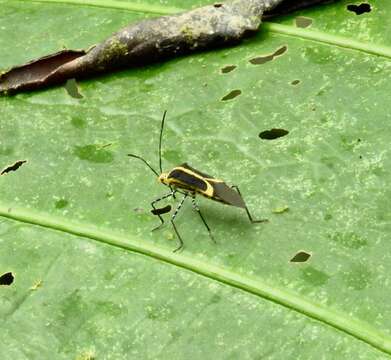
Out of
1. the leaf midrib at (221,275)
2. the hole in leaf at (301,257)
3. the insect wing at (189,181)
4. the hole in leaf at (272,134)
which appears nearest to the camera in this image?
the leaf midrib at (221,275)

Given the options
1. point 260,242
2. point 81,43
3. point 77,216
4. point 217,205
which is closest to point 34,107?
point 81,43

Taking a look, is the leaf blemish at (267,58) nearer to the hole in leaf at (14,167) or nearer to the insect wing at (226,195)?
the insect wing at (226,195)

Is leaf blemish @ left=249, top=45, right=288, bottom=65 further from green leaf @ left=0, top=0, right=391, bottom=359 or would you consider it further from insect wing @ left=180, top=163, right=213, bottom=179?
insect wing @ left=180, top=163, right=213, bottom=179

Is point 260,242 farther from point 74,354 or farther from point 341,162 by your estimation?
point 74,354

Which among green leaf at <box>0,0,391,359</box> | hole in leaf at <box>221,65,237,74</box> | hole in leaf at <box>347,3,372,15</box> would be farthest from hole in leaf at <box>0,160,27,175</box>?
hole in leaf at <box>347,3,372,15</box>

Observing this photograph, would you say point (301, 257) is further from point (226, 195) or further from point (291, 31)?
point (291, 31)

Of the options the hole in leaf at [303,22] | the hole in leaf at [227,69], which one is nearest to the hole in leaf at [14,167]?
the hole in leaf at [227,69]
